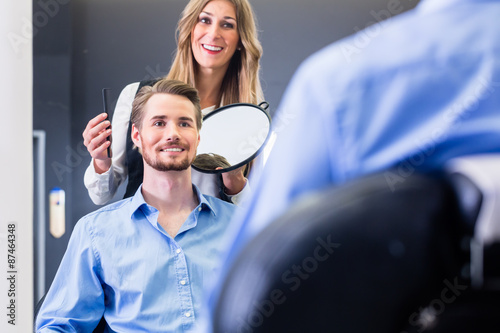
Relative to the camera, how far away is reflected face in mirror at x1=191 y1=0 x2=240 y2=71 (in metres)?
1.76

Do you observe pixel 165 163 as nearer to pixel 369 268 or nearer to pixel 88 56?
pixel 88 56

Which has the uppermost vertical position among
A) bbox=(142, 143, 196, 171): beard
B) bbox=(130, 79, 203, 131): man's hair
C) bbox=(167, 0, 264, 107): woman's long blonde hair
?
bbox=(167, 0, 264, 107): woman's long blonde hair

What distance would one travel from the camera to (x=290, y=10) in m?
1.75

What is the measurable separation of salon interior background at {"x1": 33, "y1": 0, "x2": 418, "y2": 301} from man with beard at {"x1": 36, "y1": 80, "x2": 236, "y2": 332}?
3.1 inches

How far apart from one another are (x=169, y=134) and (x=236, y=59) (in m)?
0.36

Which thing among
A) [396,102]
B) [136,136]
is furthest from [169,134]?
[396,102]

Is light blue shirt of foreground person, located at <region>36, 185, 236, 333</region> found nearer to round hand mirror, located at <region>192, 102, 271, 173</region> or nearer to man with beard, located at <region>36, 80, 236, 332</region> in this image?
man with beard, located at <region>36, 80, 236, 332</region>

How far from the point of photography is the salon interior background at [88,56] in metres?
1.75

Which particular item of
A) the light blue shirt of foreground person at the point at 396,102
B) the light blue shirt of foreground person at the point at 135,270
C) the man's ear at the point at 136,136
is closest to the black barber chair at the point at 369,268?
the light blue shirt of foreground person at the point at 396,102

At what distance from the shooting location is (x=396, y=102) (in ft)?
2.30

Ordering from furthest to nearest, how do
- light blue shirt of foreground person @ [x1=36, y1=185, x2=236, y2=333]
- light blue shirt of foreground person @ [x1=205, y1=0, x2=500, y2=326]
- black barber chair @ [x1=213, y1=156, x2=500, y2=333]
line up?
light blue shirt of foreground person @ [x1=36, y1=185, x2=236, y2=333]
light blue shirt of foreground person @ [x1=205, y1=0, x2=500, y2=326]
black barber chair @ [x1=213, y1=156, x2=500, y2=333]
